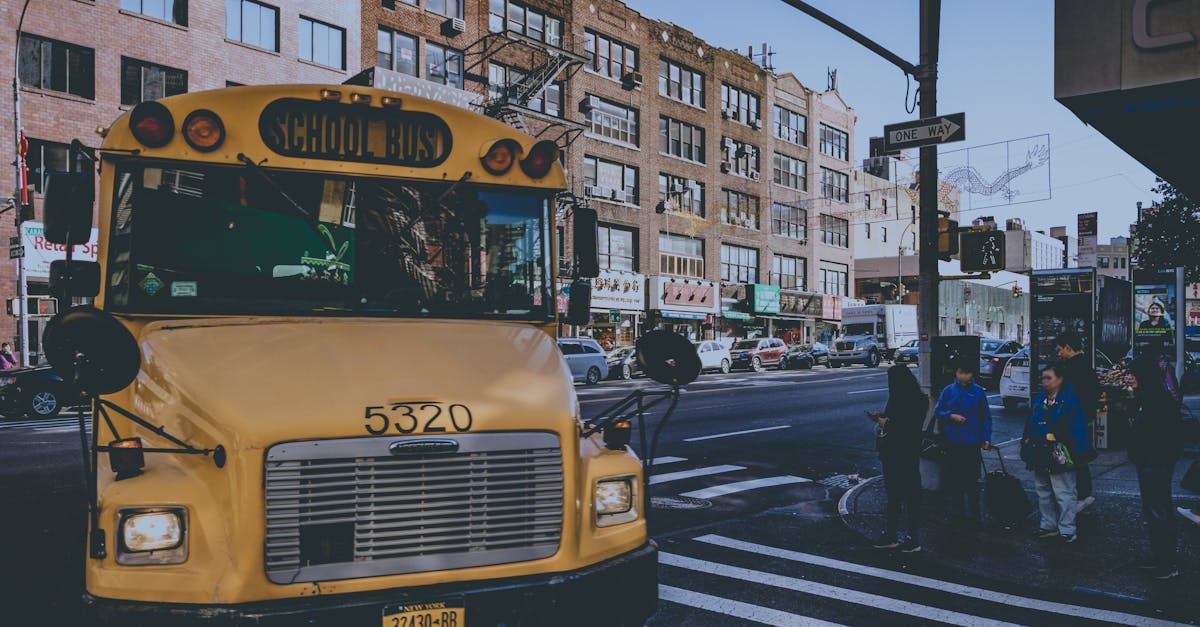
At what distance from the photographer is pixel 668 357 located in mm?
4680

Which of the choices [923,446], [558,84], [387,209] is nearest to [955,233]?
[923,446]

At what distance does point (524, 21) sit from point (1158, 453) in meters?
35.6

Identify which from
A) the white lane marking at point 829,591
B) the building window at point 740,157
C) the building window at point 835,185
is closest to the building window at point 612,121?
the building window at point 740,157

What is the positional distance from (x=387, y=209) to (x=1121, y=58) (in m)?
6.02

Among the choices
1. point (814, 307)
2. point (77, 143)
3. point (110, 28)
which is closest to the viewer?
point (77, 143)

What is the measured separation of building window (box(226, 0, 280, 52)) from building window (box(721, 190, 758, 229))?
26370 millimetres

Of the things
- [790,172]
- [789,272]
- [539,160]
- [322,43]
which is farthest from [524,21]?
[539,160]

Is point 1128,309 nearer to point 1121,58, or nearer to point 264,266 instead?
point 1121,58

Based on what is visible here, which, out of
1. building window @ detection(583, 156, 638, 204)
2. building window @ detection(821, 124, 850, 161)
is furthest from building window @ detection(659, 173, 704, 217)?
building window @ detection(821, 124, 850, 161)

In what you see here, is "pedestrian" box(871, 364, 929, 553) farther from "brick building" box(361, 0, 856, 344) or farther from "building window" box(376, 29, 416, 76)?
"building window" box(376, 29, 416, 76)

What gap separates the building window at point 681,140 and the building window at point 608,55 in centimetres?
369

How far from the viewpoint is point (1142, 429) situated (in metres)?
6.69

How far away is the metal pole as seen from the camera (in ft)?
31.8

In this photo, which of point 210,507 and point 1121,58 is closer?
point 210,507
